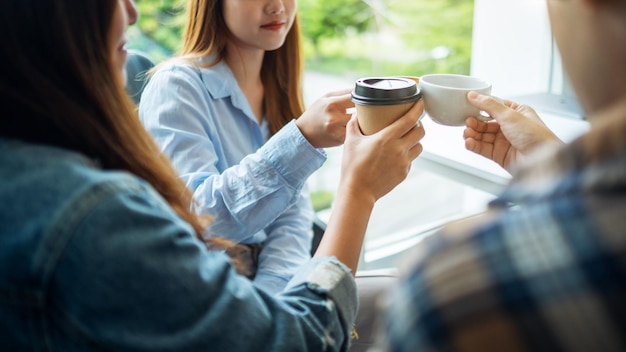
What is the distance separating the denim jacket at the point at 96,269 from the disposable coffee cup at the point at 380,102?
44 cm

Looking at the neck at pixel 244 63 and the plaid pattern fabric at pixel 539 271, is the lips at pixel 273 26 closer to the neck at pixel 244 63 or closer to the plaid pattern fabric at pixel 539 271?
the neck at pixel 244 63

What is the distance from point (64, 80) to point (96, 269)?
223mm

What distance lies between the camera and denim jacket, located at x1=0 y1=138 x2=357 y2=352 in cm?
52

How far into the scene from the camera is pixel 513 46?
80.0 inches

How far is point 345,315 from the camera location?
744 millimetres

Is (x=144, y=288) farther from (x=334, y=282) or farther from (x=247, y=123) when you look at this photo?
(x=247, y=123)

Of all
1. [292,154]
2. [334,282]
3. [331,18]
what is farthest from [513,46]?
[331,18]

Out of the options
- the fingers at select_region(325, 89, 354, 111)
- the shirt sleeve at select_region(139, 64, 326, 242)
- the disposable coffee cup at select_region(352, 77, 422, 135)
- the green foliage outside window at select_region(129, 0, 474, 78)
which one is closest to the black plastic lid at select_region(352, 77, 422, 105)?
the disposable coffee cup at select_region(352, 77, 422, 135)

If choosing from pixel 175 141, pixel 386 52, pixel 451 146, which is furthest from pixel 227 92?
pixel 386 52

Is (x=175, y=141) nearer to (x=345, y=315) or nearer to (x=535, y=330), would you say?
(x=345, y=315)

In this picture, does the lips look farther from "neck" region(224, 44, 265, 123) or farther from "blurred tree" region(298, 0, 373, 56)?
"blurred tree" region(298, 0, 373, 56)

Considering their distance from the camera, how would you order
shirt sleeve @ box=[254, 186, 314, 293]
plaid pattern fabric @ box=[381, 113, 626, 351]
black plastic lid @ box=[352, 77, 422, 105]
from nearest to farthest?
plaid pattern fabric @ box=[381, 113, 626, 351] < black plastic lid @ box=[352, 77, 422, 105] < shirt sleeve @ box=[254, 186, 314, 293]

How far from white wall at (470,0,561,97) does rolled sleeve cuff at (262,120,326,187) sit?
1014 millimetres

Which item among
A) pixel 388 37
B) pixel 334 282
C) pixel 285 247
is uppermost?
pixel 334 282
